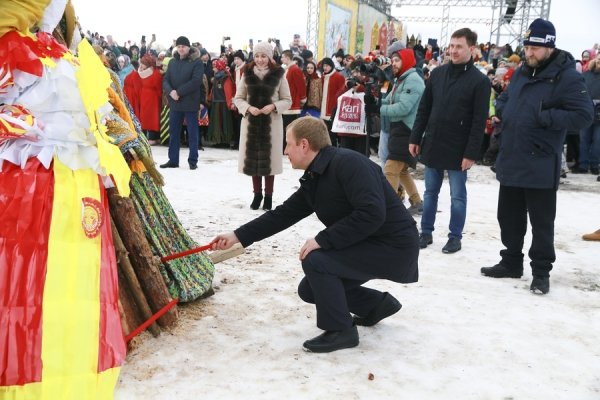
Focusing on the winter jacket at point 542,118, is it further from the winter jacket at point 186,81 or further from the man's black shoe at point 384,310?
the winter jacket at point 186,81

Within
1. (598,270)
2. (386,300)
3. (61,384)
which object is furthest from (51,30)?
(598,270)

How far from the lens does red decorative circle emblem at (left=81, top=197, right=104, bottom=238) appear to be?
250 centimetres

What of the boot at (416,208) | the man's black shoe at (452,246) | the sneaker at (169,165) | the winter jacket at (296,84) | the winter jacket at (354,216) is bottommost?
the man's black shoe at (452,246)

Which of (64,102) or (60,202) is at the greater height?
(64,102)

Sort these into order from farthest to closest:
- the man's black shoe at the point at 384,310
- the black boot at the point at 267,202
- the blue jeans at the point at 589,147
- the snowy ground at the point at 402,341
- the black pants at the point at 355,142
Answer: the blue jeans at the point at 589,147, the black pants at the point at 355,142, the black boot at the point at 267,202, the man's black shoe at the point at 384,310, the snowy ground at the point at 402,341

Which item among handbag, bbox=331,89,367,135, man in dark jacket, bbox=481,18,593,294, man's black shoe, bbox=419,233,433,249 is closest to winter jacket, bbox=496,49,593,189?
man in dark jacket, bbox=481,18,593,294

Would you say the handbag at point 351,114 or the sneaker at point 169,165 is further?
the sneaker at point 169,165

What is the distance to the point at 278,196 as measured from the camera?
7223 millimetres

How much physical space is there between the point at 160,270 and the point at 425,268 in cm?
211

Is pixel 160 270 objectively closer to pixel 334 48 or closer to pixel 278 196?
pixel 278 196

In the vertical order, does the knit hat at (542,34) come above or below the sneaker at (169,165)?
above

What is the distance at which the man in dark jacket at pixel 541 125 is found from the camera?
417cm

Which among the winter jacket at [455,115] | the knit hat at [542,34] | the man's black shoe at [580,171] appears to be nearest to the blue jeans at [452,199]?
the winter jacket at [455,115]

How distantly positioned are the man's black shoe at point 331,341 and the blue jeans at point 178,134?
232 inches
